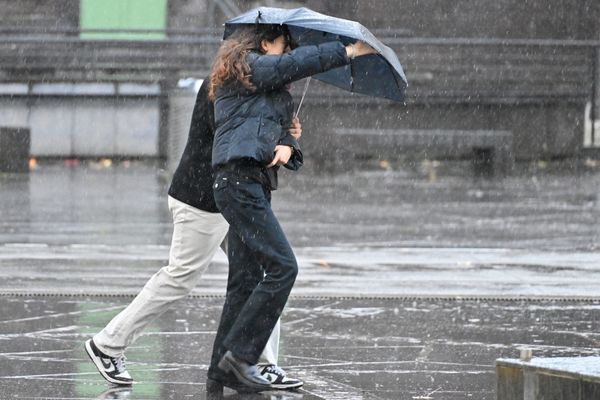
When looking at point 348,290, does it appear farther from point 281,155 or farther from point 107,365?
point 281,155

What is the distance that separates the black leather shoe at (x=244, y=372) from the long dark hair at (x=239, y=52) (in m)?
1.19

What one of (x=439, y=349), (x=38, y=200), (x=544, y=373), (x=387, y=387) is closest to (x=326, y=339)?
(x=439, y=349)

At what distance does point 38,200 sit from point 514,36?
15.8m

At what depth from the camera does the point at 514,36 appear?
1271 inches

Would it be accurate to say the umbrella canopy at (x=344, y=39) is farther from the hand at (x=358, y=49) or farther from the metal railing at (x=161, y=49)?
the metal railing at (x=161, y=49)

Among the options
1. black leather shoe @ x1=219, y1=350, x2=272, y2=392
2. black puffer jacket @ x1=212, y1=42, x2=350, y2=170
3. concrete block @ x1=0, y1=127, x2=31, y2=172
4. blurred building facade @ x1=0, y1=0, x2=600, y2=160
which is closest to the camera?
black puffer jacket @ x1=212, y1=42, x2=350, y2=170

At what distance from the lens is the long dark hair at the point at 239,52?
6.47 metres

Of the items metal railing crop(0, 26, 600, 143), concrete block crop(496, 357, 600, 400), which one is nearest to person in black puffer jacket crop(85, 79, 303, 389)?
concrete block crop(496, 357, 600, 400)

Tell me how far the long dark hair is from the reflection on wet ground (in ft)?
4.66

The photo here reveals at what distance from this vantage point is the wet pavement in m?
7.18

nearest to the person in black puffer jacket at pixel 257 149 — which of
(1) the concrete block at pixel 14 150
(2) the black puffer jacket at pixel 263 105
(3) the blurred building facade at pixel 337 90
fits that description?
(2) the black puffer jacket at pixel 263 105

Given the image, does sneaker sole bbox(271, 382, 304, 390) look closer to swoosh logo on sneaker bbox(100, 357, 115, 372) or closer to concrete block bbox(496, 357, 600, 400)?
swoosh logo on sneaker bbox(100, 357, 115, 372)

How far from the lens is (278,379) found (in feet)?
22.2

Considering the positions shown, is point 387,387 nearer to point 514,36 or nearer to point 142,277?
point 142,277
